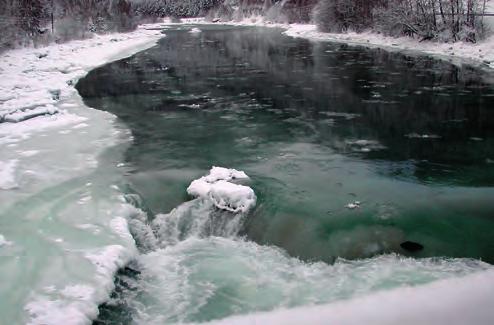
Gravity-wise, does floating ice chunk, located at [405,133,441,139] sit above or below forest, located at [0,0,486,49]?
below

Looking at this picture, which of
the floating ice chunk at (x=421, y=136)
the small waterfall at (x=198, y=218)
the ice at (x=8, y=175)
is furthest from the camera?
the floating ice chunk at (x=421, y=136)

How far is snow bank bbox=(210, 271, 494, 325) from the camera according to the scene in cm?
521

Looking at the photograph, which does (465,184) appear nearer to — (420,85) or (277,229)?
(277,229)

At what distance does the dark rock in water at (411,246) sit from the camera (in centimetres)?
654

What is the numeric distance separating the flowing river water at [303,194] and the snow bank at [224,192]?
131 millimetres

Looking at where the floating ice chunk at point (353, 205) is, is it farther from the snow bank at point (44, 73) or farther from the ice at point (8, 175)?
the snow bank at point (44, 73)

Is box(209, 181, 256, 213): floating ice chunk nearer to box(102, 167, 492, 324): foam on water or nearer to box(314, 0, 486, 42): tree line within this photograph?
box(102, 167, 492, 324): foam on water

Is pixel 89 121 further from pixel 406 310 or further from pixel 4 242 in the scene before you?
pixel 406 310

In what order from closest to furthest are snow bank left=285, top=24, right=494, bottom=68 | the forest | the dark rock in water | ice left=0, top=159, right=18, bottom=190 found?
the dark rock in water → ice left=0, top=159, right=18, bottom=190 → snow bank left=285, top=24, right=494, bottom=68 → the forest

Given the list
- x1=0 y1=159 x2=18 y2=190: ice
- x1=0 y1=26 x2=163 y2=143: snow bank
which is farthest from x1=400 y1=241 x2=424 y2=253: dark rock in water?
x1=0 y1=26 x2=163 y2=143: snow bank

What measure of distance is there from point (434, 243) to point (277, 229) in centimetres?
216

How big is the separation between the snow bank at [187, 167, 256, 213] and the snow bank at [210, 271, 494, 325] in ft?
7.82

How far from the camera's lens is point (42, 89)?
53.5 ft

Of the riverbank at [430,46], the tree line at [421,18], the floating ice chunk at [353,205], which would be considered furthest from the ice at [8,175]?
the tree line at [421,18]
